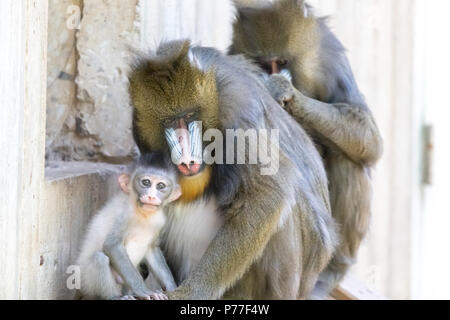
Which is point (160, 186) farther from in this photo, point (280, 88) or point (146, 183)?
point (280, 88)

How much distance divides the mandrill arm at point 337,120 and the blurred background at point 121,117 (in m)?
0.90

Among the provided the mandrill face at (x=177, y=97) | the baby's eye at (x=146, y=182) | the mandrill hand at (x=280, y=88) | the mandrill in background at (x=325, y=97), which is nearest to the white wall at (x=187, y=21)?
the mandrill in background at (x=325, y=97)

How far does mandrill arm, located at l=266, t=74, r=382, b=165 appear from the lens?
5131 millimetres

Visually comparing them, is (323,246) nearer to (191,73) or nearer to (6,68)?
(191,73)

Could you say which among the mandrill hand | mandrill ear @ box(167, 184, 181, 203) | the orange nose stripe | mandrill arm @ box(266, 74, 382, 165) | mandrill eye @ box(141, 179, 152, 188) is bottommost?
mandrill ear @ box(167, 184, 181, 203)

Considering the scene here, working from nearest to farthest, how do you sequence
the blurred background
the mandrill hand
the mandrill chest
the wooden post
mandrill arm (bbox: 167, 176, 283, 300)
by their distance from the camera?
1. the wooden post
2. the blurred background
3. mandrill arm (bbox: 167, 176, 283, 300)
4. the mandrill chest
5. the mandrill hand

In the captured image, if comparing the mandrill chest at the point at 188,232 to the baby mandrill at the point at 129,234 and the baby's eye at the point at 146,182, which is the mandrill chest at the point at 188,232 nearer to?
the baby mandrill at the point at 129,234

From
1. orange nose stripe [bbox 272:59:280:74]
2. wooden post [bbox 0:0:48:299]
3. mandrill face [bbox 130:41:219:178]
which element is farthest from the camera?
orange nose stripe [bbox 272:59:280:74]

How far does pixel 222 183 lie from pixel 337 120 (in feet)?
4.56

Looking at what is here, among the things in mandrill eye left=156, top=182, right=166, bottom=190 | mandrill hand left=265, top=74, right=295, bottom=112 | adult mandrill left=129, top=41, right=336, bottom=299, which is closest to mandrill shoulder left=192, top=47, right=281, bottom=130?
adult mandrill left=129, top=41, right=336, bottom=299

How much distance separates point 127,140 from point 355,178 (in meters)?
1.57

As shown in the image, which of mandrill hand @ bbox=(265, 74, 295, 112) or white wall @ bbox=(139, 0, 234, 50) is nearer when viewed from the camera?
mandrill hand @ bbox=(265, 74, 295, 112)

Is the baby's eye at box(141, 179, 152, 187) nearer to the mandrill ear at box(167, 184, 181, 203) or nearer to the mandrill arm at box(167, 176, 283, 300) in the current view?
the mandrill ear at box(167, 184, 181, 203)

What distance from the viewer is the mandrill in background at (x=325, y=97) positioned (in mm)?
5348
